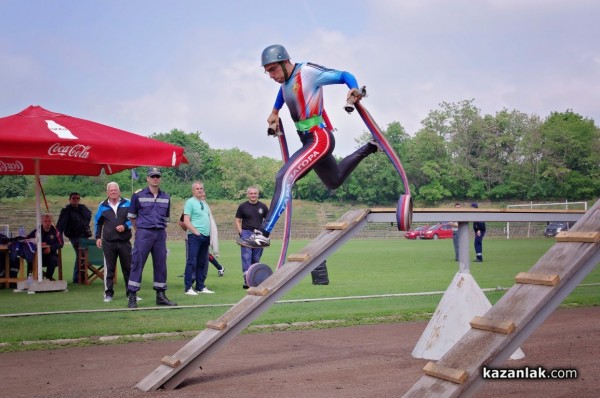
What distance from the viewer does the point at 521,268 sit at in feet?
69.4

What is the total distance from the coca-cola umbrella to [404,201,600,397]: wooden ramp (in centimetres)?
947

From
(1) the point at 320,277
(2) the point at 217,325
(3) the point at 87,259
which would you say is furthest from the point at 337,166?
(3) the point at 87,259

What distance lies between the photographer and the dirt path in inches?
234

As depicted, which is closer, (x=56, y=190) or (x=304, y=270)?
(x=304, y=270)

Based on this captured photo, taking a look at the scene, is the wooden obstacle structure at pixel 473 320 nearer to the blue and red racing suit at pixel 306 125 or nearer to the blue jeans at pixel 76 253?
the blue and red racing suit at pixel 306 125

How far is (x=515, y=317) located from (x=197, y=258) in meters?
10.4

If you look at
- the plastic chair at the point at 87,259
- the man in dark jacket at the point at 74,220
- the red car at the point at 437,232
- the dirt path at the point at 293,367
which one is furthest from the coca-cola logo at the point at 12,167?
the red car at the point at 437,232

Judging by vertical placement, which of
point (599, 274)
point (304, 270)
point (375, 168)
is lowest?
point (599, 274)

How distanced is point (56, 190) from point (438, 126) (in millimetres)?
46960

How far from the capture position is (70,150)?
12398 millimetres

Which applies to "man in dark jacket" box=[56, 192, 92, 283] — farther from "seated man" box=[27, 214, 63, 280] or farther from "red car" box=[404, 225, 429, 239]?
"red car" box=[404, 225, 429, 239]

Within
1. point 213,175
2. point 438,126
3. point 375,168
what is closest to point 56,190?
point 213,175

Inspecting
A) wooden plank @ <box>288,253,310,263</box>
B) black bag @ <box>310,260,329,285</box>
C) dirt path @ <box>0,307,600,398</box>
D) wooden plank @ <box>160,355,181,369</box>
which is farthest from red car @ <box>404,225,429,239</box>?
wooden plank @ <box>160,355,181,369</box>

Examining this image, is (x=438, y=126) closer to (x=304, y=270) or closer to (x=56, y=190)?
(x=56, y=190)
